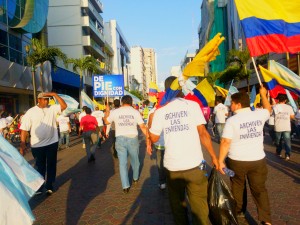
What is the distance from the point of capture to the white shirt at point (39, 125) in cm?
667

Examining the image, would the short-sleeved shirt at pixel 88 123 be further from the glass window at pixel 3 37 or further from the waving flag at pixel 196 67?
the glass window at pixel 3 37

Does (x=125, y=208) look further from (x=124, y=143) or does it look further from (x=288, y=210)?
(x=288, y=210)

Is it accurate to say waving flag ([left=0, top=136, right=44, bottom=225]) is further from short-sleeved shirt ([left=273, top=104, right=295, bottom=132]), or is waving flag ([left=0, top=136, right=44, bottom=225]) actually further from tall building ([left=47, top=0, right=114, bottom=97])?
tall building ([left=47, top=0, right=114, bottom=97])

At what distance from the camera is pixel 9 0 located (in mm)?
22922

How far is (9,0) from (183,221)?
2305 centimetres

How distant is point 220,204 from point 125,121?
127 inches

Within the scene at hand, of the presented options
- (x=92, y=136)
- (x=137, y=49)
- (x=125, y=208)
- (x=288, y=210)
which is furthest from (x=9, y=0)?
(x=137, y=49)

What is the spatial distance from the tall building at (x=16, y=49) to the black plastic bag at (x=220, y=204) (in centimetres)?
1826

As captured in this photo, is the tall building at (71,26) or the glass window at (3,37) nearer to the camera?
the glass window at (3,37)

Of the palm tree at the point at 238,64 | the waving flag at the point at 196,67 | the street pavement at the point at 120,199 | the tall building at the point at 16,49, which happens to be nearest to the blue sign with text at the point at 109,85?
the tall building at the point at 16,49

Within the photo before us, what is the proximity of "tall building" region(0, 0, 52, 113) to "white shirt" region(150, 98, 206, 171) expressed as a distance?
18.1m

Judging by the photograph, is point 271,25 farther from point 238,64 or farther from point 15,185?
point 238,64

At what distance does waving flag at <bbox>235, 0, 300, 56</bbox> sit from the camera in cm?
548

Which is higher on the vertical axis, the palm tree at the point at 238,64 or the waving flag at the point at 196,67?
the palm tree at the point at 238,64
